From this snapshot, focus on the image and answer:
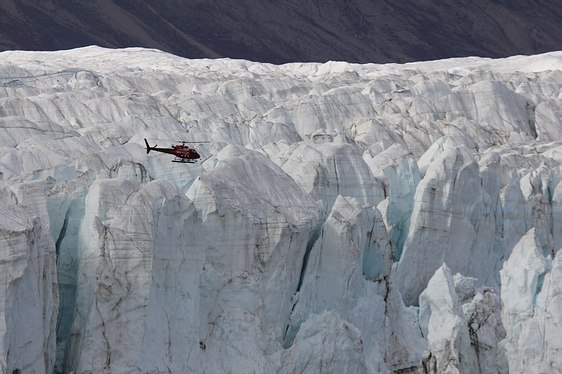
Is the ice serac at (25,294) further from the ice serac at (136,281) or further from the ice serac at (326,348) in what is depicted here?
the ice serac at (326,348)

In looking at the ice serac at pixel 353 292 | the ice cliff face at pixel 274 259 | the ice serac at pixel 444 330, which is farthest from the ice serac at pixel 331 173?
the ice serac at pixel 444 330

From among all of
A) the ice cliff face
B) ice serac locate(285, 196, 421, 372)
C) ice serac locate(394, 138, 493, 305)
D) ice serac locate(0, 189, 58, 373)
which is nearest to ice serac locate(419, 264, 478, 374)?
the ice cliff face

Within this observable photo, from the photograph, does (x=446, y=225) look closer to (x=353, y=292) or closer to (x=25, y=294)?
(x=353, y=292)

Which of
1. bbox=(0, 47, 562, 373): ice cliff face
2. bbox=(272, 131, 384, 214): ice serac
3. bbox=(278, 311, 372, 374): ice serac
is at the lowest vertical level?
bbox=(278, 311, 372, 374): ice serac

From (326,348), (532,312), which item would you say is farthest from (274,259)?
(532,312)

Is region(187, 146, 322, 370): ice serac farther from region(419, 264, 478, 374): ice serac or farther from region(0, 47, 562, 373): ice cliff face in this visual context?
region(419, 264, 478, 374): ice serac
